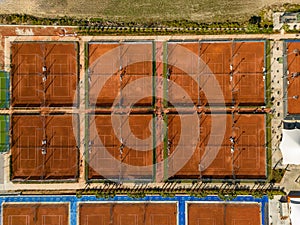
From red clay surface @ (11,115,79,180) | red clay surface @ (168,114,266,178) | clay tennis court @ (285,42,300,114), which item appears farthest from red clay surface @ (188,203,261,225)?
red clay surface @ (11,115,79,180)

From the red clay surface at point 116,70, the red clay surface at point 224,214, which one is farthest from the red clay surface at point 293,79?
the red clay surface at point 116,70

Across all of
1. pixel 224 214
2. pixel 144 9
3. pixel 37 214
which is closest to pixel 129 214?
pixel 37 214

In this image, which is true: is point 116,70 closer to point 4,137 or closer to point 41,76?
point 41,76

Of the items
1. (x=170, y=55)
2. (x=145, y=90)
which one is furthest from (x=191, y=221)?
(x=170, y=55)

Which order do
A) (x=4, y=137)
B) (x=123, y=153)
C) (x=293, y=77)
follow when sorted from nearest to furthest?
(x=293, y=77)
(x=123, y=153)
(x=4, y=137)

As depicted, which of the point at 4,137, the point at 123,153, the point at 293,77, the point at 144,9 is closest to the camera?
the point at 293,77

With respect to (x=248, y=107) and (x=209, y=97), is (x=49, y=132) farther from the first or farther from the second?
(x=248, y=107)

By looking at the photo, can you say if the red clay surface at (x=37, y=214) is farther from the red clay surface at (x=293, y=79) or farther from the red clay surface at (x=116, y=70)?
the red clay surface at (x=293, y=79)
